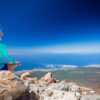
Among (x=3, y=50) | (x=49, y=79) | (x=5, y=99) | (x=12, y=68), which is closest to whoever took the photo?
(x=5, y=99)

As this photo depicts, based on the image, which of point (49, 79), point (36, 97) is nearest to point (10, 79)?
point (36, 97)

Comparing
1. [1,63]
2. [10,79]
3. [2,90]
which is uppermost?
[1,63]

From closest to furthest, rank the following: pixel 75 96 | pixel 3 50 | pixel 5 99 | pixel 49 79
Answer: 1. pixel 5 99
2. pixel 75 96
3. pixel 3 50
4. pixel 49 79

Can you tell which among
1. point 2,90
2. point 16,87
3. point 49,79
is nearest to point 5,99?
point 2,90

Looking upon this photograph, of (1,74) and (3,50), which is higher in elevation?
(3,50)

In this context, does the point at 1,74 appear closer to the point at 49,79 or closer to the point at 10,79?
the point at 10,79

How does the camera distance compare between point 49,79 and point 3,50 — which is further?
point 49,79

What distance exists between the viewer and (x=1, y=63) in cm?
895

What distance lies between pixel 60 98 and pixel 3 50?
17.9 feet

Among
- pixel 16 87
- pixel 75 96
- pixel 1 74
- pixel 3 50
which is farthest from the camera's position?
pixel 3 50

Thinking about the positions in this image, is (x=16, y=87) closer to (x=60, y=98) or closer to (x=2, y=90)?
(x=2, y=90)

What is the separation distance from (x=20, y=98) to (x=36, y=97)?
1.51 meters

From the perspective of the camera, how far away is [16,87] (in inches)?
205

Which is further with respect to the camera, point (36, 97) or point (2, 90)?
point (36, 97)
